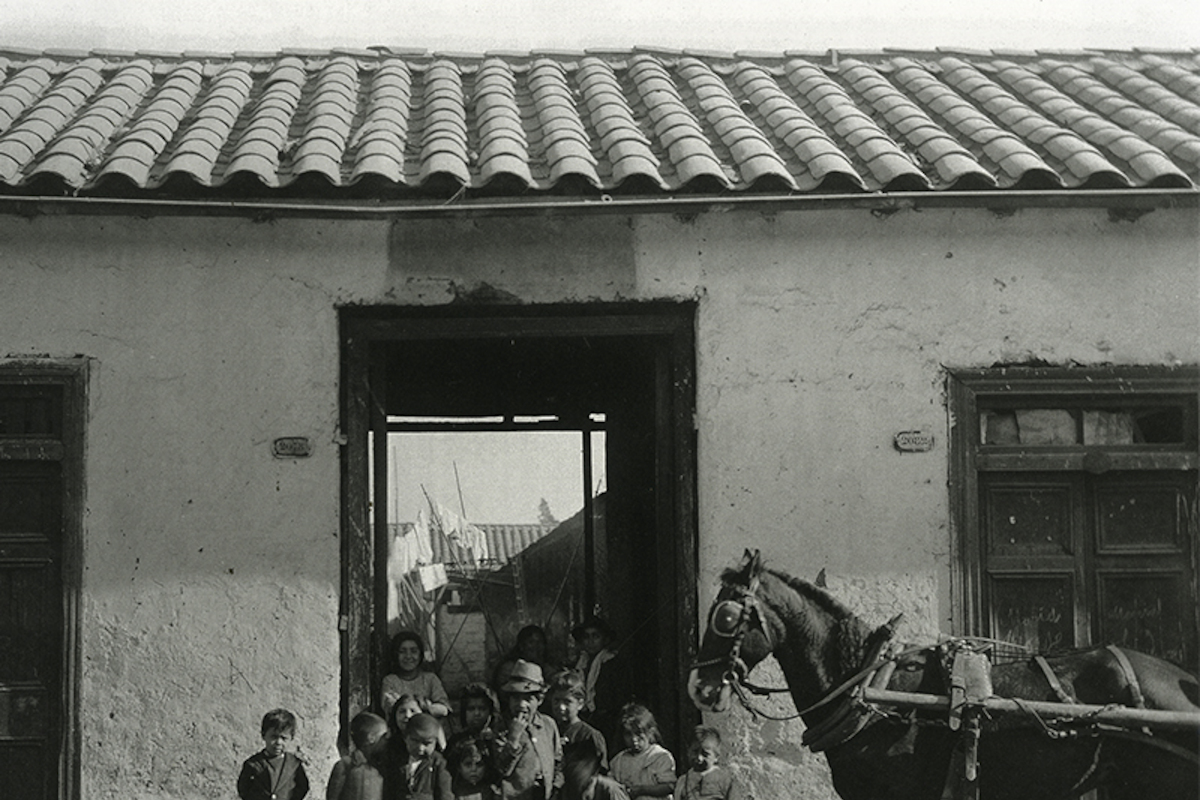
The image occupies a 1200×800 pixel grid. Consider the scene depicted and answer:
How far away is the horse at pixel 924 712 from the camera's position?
5.42 m

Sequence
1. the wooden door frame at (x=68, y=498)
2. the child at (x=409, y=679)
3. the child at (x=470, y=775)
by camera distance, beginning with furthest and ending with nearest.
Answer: the child at (x=409, y=679) → the wooden door frame at (x=68, y=498) → the child at (x=470, y=775)

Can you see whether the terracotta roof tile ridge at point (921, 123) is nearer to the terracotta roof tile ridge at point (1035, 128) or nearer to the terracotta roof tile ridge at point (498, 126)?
the terracotta roof tile ridge at point (1035, 128)

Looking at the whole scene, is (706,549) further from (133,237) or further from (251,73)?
(251,73)

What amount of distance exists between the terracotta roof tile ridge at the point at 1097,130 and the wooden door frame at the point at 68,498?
525 cm

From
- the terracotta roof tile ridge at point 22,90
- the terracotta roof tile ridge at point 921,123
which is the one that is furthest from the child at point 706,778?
the terracotta roof tile ridge at point 22,90

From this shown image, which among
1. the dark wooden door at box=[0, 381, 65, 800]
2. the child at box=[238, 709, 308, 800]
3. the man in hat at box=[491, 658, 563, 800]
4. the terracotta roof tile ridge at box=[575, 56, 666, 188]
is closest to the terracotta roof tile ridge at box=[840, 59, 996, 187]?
the terracotta roof tile ridge at box=[575, 56, 666, 188]

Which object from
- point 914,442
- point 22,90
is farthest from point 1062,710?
point 22,90

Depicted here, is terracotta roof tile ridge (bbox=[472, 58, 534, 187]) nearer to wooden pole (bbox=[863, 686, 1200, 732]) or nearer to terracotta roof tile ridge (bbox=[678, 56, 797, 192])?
terracotta roof tile ridge (bbox=[678, 56, 797, 192])

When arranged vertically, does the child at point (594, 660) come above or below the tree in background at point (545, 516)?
below

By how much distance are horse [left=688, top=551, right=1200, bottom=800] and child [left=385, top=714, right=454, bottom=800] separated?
3.72 feet

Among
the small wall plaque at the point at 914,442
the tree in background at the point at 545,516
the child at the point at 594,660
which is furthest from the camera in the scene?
the tree in background at the point at 545,516

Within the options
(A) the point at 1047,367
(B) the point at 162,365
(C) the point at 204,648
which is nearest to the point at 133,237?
(B) the point at 162,365

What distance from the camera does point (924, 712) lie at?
5.54 metres

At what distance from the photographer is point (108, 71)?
9.22 metres
